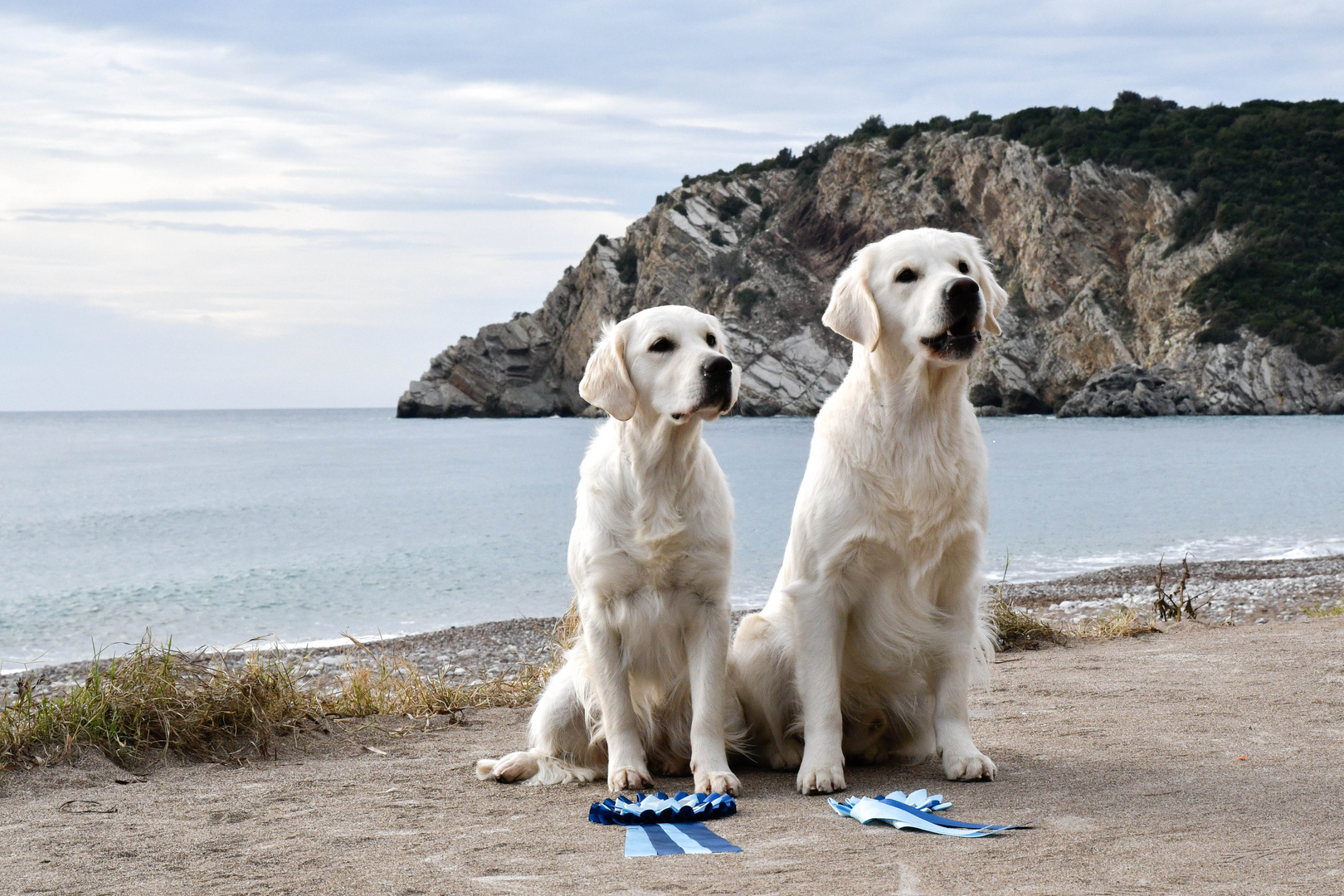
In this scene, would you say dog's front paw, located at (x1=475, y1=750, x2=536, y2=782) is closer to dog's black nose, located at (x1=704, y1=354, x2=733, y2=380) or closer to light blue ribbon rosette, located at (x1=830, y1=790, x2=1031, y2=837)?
light blue ribbon rosette, located at (x1=830, y1=790, x2=1031, y2=837)

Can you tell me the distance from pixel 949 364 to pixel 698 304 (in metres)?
76.9

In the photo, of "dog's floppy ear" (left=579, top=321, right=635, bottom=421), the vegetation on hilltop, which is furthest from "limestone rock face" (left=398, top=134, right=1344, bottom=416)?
"dog's floppy ear" (left=579, top=321, right=635, bottom=421)

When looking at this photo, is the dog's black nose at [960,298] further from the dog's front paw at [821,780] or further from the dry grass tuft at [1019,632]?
the dry grass tuft at [1019,632]

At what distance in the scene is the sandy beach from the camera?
2.92m

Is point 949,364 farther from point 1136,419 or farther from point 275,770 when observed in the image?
point 1136,419

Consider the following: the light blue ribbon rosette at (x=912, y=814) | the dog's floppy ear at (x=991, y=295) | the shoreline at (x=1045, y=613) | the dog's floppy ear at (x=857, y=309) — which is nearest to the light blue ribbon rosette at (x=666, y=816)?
the light blue ribbon rosette at (x=912, y=814)

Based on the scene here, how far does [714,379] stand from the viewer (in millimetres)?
4082

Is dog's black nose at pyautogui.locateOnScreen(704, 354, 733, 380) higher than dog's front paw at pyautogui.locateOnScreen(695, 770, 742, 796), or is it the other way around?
dog's black nose at pyautogui.locateOnScreen(704, 354, 733, 380)

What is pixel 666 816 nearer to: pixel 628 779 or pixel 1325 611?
pixel 628 779

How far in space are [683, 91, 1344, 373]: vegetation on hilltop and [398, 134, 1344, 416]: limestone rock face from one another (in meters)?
1.08

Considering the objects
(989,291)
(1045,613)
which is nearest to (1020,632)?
(1045,613)

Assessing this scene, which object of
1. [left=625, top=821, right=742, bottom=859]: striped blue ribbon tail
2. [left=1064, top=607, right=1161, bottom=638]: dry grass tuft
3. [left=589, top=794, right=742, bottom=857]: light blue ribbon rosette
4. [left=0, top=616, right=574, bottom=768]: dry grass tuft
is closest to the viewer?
[left=625, top=821, right=742, bottom=859]: striped blue ribbon tail

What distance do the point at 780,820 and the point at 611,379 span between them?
1.78 m

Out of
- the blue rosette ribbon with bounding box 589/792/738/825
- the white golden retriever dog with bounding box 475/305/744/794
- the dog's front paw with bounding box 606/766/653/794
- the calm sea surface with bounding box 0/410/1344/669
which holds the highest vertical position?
the white golden retriever dog with bounding box 475/305/744/794
